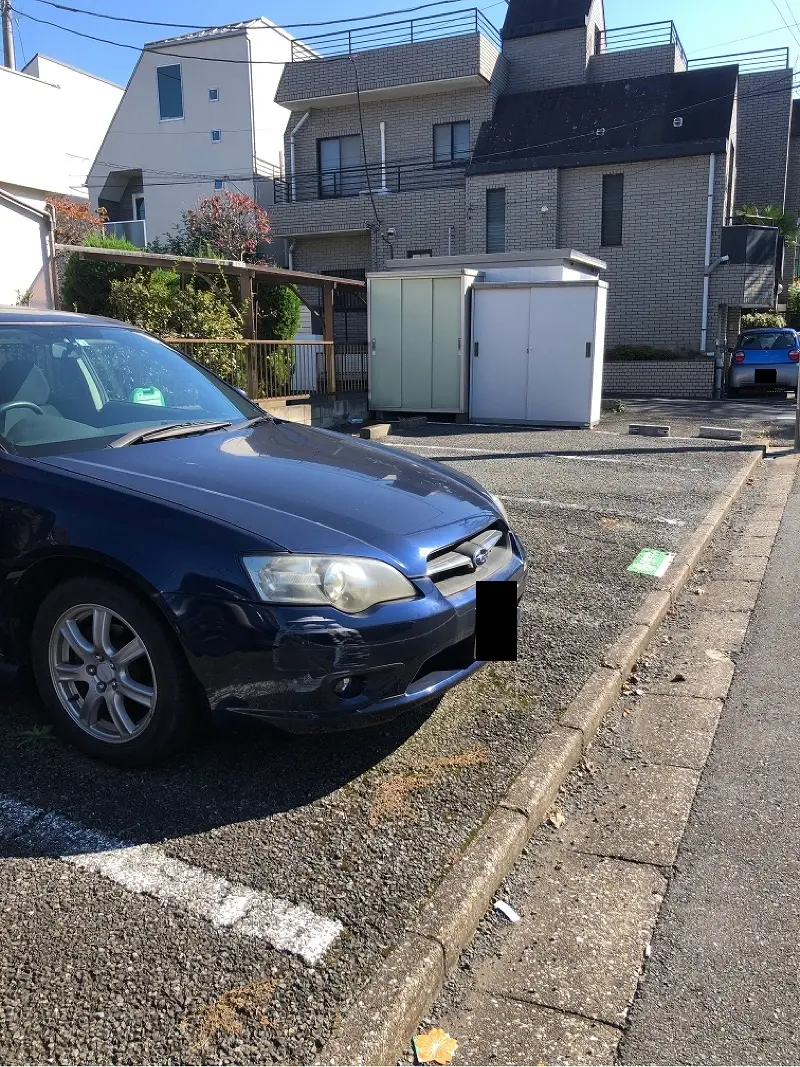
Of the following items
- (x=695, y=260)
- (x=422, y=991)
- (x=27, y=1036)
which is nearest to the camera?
(x=27, y=1036)

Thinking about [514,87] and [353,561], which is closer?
[353,561]

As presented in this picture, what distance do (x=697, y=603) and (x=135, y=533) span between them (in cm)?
387

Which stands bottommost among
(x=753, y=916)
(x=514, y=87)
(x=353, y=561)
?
(x=753, y=916)

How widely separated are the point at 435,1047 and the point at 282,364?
38.3ft

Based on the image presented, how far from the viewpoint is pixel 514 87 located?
25.1m

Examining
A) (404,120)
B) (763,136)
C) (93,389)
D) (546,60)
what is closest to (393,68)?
(404,120)

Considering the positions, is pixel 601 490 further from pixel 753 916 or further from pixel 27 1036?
pixel 27 1036

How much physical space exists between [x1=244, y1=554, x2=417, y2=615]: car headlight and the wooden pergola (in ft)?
27.4

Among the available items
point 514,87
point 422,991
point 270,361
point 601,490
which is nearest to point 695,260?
point 514,87

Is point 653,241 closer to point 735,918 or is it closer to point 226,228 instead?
point 226,228

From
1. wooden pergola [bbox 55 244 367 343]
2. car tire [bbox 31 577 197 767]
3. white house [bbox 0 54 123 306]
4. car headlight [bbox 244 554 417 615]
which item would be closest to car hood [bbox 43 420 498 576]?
car headlight [bbox 244 554 417 615]

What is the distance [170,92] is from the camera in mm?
29422

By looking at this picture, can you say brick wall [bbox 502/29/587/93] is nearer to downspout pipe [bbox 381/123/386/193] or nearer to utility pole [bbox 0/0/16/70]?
downspout pipe [bbox 381/123/386/193]

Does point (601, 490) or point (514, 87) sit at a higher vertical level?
point (514, 87)
